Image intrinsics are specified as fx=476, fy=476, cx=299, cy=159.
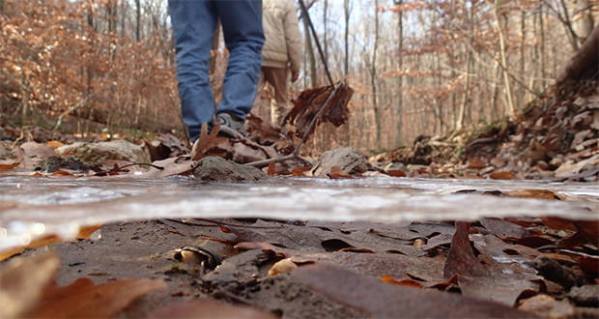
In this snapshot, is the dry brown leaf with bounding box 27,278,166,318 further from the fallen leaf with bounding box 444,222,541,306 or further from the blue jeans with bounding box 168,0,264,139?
the blue jeans with bounding box 168,0,264,139

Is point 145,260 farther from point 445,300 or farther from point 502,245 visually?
point 502,245

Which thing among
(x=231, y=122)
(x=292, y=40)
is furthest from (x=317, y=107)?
(x=292, y=40)

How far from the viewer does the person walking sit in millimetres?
5184

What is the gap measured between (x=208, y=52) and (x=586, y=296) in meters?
2.73

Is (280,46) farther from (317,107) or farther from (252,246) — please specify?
(252,246)

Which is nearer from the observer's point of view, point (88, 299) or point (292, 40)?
point (88, 299)

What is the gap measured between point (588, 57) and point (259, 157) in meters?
3.63

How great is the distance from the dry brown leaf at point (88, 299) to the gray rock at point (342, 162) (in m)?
1.45

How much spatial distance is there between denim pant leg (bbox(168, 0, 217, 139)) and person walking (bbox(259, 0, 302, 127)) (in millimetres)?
2249

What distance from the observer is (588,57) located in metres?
4.25

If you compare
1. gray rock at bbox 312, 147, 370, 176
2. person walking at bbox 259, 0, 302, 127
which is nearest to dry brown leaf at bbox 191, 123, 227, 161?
gray rock at bbox 312, 147, 370, 176

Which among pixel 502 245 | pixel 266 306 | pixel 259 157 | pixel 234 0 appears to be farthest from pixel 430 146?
pixel 266 306

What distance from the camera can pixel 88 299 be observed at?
37 centimetres

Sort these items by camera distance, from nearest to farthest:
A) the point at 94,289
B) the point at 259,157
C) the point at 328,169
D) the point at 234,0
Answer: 1. the point at 94,289
2. the point at 328,169
3. the point at 259,157
4. the point at 234,0
